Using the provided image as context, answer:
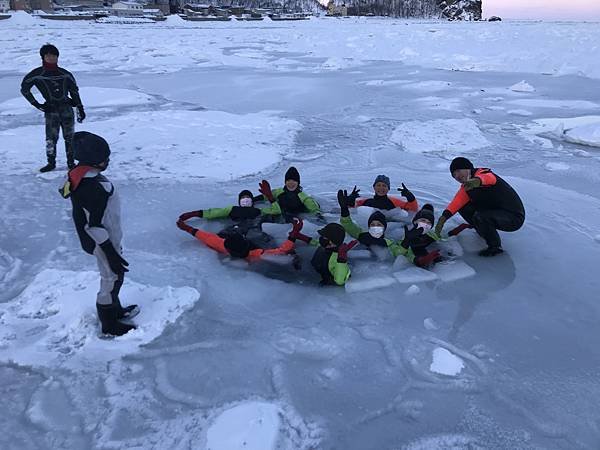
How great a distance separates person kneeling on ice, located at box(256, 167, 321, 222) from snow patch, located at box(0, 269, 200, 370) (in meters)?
1.79

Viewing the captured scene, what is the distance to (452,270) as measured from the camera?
4055 millimetres

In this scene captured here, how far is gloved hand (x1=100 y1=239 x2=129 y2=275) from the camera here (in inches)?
111

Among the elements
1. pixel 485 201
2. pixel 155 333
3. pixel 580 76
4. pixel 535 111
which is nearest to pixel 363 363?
pixel 155 333

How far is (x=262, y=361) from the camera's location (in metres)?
2.96

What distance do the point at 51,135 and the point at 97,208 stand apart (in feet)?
13.7

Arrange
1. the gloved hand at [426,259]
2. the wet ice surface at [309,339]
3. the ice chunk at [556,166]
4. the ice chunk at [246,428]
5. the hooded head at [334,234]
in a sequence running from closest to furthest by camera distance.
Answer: the ice chunk at [246,428] < the wet ice surface at [309,339] < the hooded head at [334,234] < the gloved hand at [426,259] < the ice chunk at [556,166]

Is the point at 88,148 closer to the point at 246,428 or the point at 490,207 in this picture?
the point at 246,428

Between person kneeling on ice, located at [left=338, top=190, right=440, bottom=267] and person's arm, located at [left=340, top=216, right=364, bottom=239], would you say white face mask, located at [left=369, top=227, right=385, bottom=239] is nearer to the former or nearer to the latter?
person kneeling on ice, located at [left=338, top=190, right=440, bottom=267]

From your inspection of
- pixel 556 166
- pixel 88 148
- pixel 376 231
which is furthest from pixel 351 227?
pixel 556 166

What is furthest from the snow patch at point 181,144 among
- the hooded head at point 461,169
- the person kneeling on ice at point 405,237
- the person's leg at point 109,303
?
the person's leg at point 109,303

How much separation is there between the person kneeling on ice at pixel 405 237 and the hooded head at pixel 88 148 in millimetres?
2413

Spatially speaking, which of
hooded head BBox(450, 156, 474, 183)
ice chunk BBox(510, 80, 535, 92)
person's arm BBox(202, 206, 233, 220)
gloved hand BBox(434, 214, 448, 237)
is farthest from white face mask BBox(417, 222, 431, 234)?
ice chunk BBox(510, 80, 535, 92)

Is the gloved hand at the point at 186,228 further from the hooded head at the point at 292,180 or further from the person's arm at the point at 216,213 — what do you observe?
the hooded head at the point at 292,180

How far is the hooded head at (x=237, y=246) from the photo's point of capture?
13.6 feet
